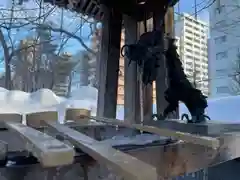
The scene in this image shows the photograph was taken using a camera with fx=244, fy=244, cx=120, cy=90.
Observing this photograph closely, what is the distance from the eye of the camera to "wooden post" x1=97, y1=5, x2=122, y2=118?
1988 mm

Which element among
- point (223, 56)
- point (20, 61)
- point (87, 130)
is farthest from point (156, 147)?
point (223, 56)

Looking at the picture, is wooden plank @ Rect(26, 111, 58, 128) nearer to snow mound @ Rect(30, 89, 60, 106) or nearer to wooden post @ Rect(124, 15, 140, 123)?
wooden post @ Rect(124, 15, 140, 123)

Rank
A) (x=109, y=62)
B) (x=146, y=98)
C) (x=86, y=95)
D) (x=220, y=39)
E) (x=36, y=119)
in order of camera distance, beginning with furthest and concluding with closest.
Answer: (x=220, y=39)
(x=86, y=95)
(x=146, y=98)
(x=109, y=62)
(x=36, y=119)

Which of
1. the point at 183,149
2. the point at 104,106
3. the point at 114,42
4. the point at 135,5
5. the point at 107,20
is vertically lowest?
the point at 183,149

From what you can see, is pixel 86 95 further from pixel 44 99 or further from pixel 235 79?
pixel 235 79

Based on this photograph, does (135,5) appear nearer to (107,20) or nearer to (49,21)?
(107,20)

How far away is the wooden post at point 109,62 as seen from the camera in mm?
1988

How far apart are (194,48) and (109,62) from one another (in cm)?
580

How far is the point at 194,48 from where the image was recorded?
7.25m

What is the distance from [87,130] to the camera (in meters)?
1.21

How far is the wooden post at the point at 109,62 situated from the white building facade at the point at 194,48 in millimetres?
3664

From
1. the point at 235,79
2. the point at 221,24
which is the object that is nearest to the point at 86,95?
the point at 221,24

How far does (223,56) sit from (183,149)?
33.8 ft

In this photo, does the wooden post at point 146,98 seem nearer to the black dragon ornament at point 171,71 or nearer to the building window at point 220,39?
the black dragon ornament at point 171,71
